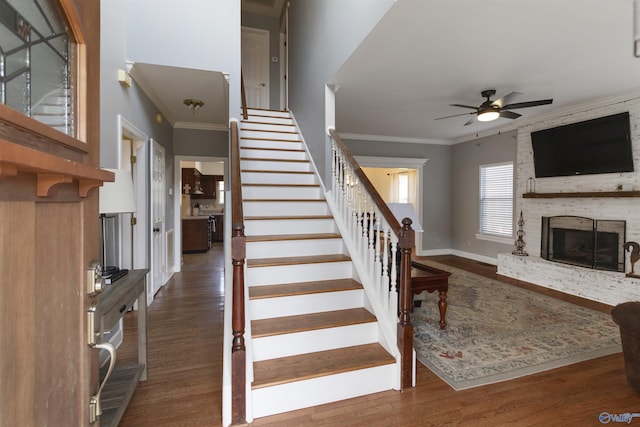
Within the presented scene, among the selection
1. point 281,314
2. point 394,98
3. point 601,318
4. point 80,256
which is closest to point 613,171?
point 601,318

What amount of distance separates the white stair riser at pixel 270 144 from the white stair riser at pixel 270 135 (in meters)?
0.09

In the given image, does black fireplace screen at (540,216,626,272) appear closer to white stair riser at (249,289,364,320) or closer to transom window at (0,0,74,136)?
white stair riser at (249,289,364,320)

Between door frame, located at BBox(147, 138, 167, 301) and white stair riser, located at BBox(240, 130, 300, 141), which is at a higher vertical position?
white stair riser, located at BBox(240, 130, 300, 141)

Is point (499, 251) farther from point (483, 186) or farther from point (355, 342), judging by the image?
point (355, 342)

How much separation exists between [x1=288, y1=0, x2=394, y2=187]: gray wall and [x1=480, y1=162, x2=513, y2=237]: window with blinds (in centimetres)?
407

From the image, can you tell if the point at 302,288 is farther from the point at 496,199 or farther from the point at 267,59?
the point at 267,59

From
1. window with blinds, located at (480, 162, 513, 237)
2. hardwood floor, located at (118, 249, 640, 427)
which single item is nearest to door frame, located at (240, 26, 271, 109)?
window with blinds, located at (480, 162, 513, 237)

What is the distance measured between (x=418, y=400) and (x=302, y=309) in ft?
3.40

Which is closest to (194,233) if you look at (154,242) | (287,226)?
(154,242)

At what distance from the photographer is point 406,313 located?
2.14 meters

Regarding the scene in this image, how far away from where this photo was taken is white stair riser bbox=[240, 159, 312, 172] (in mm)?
4117

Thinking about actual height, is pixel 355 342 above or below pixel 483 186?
below

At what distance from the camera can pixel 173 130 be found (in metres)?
5.31

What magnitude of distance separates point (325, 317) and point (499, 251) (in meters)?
4.99
